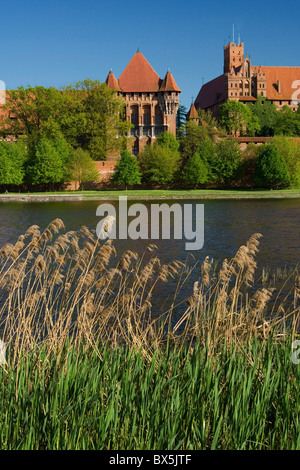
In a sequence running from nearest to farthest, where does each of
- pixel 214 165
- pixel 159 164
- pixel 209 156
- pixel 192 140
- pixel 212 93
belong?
pixel 159 164, pixel 214 165, pixel 209 156, pixel 192 140, pixel 212 93

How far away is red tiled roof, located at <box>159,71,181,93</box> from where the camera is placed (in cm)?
7675

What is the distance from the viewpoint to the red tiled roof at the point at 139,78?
259 ft

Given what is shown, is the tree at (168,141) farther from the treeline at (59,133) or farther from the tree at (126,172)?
the tree at (126,172)

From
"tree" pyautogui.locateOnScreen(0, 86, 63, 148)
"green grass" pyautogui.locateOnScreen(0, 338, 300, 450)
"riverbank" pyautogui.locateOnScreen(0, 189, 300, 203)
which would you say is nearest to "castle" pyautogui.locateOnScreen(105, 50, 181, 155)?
"tree" pyautogui.locateOnScreen(0, 86, 63, 148)

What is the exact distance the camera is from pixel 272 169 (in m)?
56.7

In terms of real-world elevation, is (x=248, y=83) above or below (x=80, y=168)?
above

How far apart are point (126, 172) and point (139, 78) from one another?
2610 cm

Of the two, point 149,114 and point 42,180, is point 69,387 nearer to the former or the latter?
point 42,180

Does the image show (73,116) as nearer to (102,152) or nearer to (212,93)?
(102,152)

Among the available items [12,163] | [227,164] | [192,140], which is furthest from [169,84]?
[12,163]

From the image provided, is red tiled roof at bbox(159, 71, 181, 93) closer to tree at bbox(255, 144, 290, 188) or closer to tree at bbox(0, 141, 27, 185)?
tree at bbox(255, 144, 290, 188)

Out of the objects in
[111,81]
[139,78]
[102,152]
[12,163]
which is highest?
[139,78]
